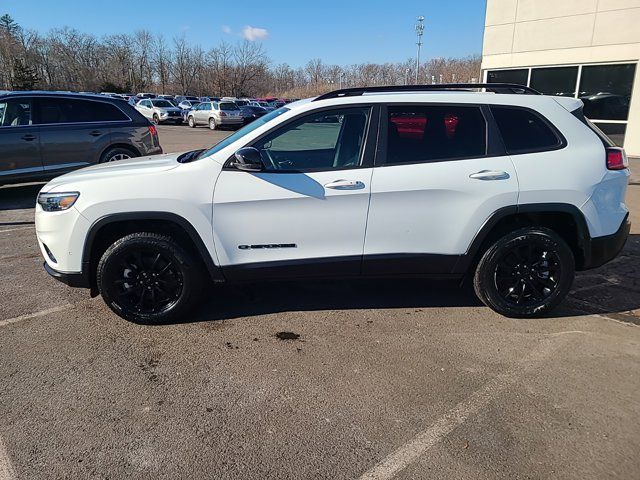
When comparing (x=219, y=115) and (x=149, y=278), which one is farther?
(x=219, y=115)

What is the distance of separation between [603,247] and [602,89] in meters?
13.3

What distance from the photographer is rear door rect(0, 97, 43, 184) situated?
25.0 feet

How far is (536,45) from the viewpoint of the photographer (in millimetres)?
15617

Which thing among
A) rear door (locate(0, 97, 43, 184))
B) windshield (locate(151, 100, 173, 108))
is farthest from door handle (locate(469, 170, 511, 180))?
windshield (locate(151, 100, 173, 108))

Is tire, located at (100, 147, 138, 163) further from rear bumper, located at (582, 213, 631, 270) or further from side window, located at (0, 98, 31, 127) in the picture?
rear bumper, located at (582, 213, 631, 270)

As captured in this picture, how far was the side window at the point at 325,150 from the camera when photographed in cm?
365

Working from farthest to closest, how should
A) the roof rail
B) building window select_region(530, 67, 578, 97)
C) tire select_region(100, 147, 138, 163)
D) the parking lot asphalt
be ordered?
1. building window select_region(530, 67, 578, 97)
2. tire select_region(100, 147, 138, 163)
3. the roof rail
4. the parking lot asphalt

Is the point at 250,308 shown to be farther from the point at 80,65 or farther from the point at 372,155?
the point at 80,65

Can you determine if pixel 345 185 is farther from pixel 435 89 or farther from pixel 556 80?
pixel 556 80

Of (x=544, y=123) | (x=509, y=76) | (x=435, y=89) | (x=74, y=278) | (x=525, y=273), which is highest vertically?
(x=509, y=76)

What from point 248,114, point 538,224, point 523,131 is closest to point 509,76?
point 523,131

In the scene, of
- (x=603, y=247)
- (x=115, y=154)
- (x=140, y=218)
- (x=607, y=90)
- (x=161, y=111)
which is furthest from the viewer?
(x=161, y=111)

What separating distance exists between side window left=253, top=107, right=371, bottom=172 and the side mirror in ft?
0.49

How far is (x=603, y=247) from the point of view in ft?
12.5
